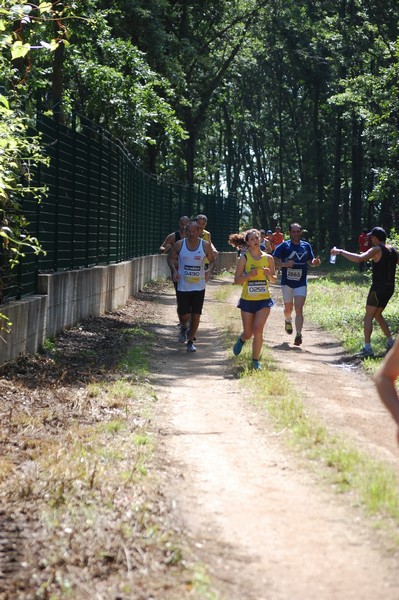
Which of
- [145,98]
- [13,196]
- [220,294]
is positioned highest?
[145,98]

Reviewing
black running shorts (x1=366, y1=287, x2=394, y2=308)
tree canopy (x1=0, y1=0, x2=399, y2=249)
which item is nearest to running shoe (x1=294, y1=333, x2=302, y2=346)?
black running shorts (x1=366, y1=287, x2=394, y2=308)

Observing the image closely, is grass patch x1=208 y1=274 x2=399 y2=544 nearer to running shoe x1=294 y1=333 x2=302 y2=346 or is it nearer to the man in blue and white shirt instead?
running shoe x1=294 y1=333 x2=302 y2=346

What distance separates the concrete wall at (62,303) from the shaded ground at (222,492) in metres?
0.27

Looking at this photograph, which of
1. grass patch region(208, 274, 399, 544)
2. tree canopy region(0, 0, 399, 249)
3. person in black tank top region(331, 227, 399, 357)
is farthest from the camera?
tree canopy region(0, 0, 399, 249)

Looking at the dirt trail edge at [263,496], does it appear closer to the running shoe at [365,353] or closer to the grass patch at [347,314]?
the running shoe at [365,353]

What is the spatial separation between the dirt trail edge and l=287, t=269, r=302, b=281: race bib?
4.32m

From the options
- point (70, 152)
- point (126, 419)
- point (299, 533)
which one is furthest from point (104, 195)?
point (299, 533)

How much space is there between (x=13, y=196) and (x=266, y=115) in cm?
6545

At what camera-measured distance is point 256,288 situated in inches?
529

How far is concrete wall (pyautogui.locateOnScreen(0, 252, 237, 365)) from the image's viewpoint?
11922 millimetres

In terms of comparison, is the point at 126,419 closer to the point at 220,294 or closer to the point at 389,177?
the point at 389,177

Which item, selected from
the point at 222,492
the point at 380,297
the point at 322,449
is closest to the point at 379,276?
the point at 380,297

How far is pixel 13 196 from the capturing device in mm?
10898

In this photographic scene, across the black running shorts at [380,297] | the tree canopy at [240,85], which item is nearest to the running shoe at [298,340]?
the black running shorts at [380,297]
